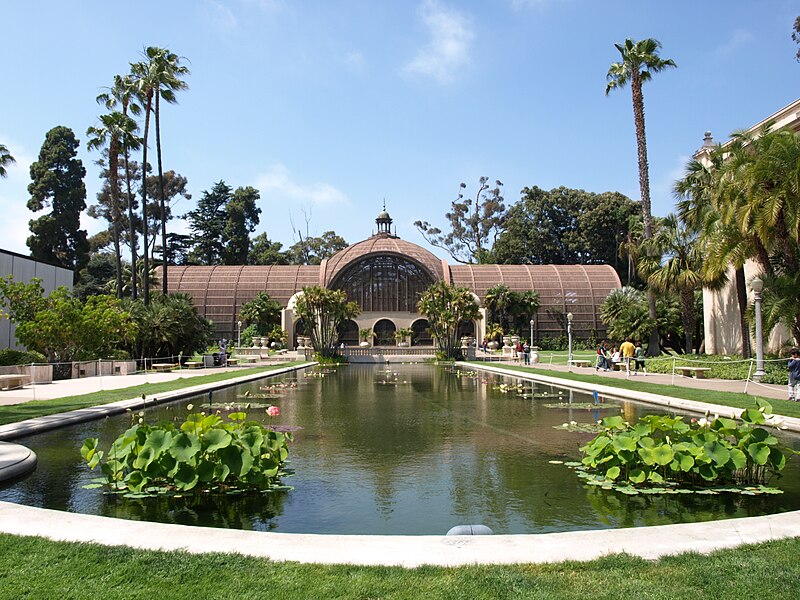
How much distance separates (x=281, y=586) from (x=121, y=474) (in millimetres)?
4069

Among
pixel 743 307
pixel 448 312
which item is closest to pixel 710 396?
pixel 743 307

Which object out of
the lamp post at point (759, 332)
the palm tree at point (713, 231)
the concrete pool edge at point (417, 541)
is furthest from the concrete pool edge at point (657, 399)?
the palm tree at point (713, 231)

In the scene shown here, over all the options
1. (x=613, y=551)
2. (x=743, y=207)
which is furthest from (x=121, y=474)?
(x=743, y=207)

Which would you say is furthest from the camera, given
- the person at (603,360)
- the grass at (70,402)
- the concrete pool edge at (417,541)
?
the person at (603,360)

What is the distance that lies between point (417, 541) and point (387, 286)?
61.7 metres

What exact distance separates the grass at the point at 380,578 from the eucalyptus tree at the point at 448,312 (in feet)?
139

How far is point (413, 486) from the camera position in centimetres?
819

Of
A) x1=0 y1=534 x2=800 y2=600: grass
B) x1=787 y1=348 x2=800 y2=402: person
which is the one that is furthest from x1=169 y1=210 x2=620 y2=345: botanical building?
x1=0 y1=534 x2=800 y2=600: grass

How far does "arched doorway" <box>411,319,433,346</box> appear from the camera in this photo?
218 ft

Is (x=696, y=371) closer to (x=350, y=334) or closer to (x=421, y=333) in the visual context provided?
(x=421, y=333)

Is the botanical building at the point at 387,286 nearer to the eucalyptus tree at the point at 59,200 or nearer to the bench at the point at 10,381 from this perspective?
the eucalyptus tree at the point at 59,200

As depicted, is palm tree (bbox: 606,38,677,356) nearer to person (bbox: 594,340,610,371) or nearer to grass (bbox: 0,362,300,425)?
person (bbox: 594,340,610,371)

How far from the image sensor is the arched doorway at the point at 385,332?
66.3 m

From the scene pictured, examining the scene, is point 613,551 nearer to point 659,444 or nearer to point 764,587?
point 764,587
